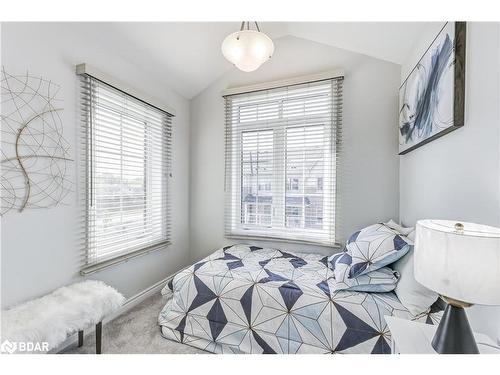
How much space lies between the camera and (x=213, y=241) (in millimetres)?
2941

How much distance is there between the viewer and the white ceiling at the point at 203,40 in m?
1.92

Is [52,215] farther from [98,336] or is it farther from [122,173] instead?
[98,336]

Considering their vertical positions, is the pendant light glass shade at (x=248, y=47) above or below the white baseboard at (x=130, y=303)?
above

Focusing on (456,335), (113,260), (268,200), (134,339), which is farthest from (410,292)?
(113,260)

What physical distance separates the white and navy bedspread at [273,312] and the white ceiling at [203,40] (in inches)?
77.1

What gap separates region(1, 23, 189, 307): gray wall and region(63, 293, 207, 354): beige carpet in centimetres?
27

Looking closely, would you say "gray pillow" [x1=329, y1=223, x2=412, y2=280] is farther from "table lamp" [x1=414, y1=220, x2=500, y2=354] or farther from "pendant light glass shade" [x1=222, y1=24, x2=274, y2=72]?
"pendant light glass shade" [x1=222, y1=24, x2=274, y2=72]

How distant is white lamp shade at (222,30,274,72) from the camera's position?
152 cm

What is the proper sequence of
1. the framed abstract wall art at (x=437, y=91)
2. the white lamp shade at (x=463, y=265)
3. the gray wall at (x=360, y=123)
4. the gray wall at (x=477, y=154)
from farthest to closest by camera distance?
the gray wall at (x=360, y=123), the framed abstract wall art at (x=437, y=91), the gray wall at (x=477, y=154), the white lamp shade at (x=463, y=265)

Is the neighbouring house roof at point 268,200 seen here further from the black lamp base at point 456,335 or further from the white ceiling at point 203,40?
the black lamp base at point 456,335

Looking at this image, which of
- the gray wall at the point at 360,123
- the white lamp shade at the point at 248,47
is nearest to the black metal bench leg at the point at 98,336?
the gray wall at the point at 360,123

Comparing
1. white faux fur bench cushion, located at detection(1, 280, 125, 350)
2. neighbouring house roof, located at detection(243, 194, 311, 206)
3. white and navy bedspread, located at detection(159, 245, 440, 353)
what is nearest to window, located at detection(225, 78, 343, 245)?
neighbouring house roof, located at detection(243, 194, 311, 206)

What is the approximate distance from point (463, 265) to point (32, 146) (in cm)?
217
